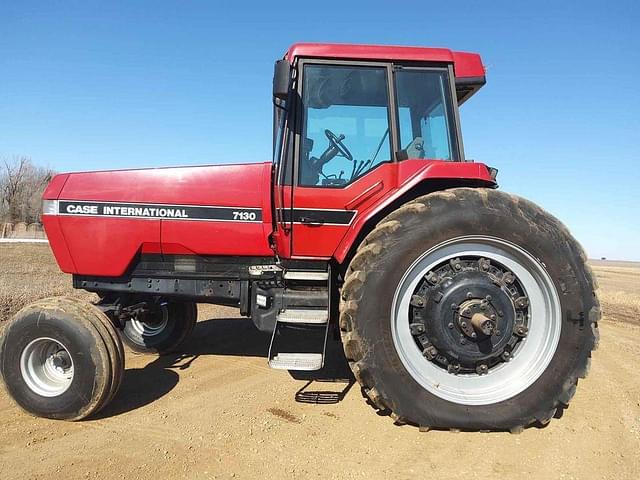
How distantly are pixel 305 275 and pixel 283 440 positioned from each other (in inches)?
45.1

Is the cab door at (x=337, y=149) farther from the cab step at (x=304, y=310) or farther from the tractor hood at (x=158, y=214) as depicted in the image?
the tractor hood at (x=158, y=214)

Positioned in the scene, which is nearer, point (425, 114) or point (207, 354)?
point (425, 114)

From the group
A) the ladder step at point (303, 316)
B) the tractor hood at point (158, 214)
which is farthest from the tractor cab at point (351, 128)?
Result: the ladder step at point (303, 316)

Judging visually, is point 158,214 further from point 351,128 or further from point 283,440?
point 283,440

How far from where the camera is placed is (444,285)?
2.93m

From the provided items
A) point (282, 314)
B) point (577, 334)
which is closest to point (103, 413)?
point (282, 314)

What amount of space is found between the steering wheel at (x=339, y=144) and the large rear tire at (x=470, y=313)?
0.77 m

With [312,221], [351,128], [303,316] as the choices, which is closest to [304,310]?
[303,316]

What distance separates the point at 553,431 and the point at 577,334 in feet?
2.09

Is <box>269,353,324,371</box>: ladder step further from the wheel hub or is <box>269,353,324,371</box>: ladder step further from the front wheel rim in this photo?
the front wheel rim

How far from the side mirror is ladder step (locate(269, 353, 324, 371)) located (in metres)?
1.80

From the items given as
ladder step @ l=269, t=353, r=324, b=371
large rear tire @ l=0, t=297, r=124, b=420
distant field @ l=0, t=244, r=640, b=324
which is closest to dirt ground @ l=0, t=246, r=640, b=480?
large rear tire @ l=0, t=297, r=124, b=420

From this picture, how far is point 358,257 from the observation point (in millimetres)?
2855

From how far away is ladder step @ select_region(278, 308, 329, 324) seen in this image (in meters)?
3.12
